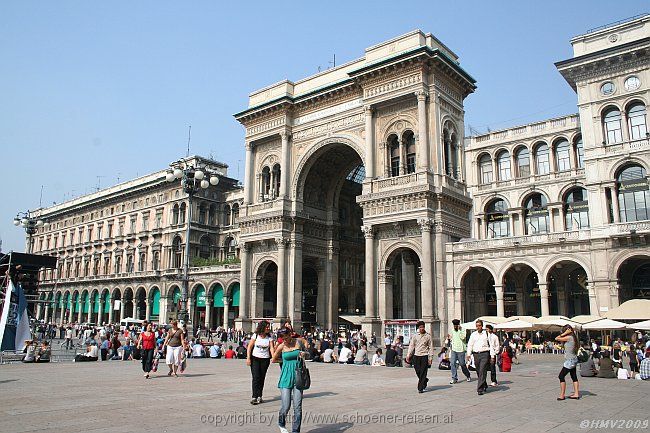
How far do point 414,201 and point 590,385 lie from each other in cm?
2157

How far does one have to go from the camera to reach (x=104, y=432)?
8148 millimetres

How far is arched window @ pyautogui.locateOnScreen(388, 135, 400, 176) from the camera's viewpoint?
39250mm

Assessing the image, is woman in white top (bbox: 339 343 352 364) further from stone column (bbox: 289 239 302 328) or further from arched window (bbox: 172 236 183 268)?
arched window (bbox: 172 236 183 268)

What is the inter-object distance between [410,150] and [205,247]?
114 ft

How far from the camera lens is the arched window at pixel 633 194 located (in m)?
34.6

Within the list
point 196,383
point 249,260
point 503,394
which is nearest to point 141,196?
point 249,260

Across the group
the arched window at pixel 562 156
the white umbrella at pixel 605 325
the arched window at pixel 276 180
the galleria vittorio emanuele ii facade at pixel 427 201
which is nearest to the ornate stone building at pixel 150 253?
the galleria vittorio emanuele ii facade at pixel 427 201

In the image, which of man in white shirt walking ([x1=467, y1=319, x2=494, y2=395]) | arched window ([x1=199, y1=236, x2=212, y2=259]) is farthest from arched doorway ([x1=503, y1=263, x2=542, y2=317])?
arched window ([x1=199, y1=236, x2=212, y2=259])

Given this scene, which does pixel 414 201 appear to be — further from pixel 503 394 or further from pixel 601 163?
pixel 503 394

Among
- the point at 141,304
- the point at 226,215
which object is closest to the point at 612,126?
the point at 226,215

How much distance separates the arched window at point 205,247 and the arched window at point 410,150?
1348 inches

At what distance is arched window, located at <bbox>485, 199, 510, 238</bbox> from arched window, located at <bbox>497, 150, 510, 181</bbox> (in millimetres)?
2201

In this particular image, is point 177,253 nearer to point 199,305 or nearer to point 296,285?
point 199,305

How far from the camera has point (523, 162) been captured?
159 feet
